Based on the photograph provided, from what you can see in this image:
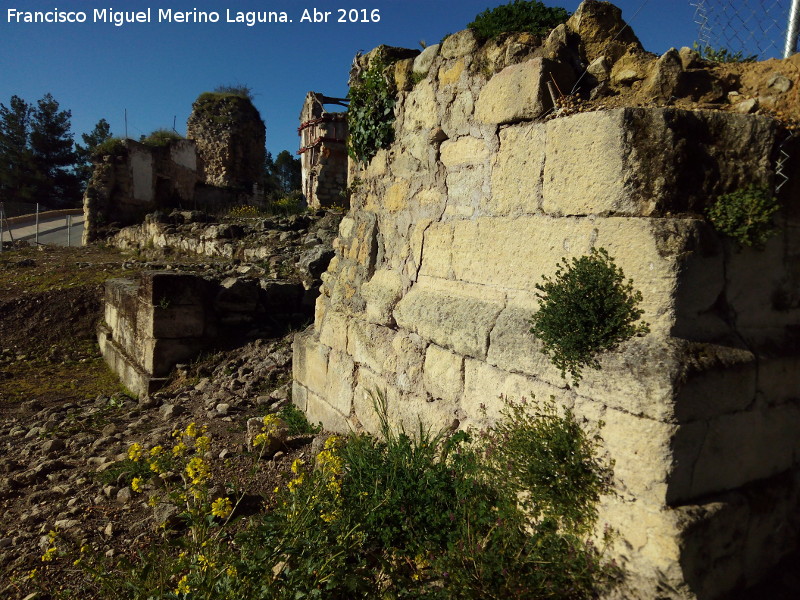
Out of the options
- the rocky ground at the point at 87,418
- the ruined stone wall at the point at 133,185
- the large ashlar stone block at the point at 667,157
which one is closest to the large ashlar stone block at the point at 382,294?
the rocky ground at the point at 87,418

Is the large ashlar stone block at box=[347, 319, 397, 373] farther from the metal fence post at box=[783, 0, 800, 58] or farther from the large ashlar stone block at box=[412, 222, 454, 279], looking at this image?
the metal fence post at box=[783, 0, 800, 58]

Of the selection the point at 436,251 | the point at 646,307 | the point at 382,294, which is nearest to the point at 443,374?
the point at 436,251

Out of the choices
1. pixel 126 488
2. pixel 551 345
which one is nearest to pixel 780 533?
pixel 551 345

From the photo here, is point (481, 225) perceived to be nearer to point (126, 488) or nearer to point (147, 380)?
point (126, 488)

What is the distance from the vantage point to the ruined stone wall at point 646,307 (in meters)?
1.97

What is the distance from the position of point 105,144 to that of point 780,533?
19.9m

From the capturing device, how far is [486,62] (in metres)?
3.02

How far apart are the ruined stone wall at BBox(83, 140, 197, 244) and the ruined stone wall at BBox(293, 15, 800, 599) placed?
1707 cm

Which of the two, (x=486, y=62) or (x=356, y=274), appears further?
(x=356, y=274)

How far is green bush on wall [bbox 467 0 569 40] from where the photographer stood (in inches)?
122

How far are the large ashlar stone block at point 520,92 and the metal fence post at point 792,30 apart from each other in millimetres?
1047

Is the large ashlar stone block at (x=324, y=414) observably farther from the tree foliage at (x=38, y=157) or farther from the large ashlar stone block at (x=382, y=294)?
the tree foliage at (x=38, y=157)

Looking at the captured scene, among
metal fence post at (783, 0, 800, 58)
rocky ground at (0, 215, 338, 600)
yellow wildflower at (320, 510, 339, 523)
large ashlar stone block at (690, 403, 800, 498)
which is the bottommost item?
rocky ground at (0, 215, 338, 600)

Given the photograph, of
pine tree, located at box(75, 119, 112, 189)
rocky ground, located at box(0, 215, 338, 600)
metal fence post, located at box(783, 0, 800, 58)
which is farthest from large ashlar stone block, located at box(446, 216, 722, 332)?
pine tree, located at box(75, 119, 112, 189)
